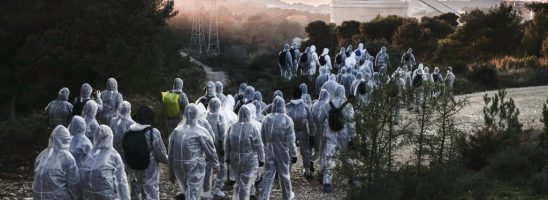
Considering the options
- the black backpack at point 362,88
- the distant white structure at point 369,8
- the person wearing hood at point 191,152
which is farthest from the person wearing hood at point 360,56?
the distant white structure at point 369,8

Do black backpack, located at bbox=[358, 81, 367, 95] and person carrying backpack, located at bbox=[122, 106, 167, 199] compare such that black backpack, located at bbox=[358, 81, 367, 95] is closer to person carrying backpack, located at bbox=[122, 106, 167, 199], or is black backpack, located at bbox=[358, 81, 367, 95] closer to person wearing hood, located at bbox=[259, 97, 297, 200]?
person wearing hood, located at bbox=[259, 97, 297, 200]

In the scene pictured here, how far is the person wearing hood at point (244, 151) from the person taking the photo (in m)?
10.8

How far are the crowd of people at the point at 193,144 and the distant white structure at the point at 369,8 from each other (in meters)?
69.4

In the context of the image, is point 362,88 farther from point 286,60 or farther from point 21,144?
point 286,60

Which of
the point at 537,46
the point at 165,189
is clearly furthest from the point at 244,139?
the point at 537,46

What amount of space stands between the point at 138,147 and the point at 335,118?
4145 mm

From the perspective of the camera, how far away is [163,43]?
29531 mm

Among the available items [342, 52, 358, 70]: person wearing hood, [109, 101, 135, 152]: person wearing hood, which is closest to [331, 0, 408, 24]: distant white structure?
[342, 52, 358, 70]: person wearing hood

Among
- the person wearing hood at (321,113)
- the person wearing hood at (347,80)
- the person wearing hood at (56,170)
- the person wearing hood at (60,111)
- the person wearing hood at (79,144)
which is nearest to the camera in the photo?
the person wearing hood at (56,170)

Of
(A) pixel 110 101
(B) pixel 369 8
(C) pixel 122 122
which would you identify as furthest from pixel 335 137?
(B) pixel 369 8

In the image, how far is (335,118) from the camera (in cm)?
1272

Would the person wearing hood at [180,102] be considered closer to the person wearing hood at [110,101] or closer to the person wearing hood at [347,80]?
the person wearing hood at [110,101]

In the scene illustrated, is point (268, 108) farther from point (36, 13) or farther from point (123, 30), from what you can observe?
point (36, 13)

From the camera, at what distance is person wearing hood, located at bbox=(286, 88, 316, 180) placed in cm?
1348
